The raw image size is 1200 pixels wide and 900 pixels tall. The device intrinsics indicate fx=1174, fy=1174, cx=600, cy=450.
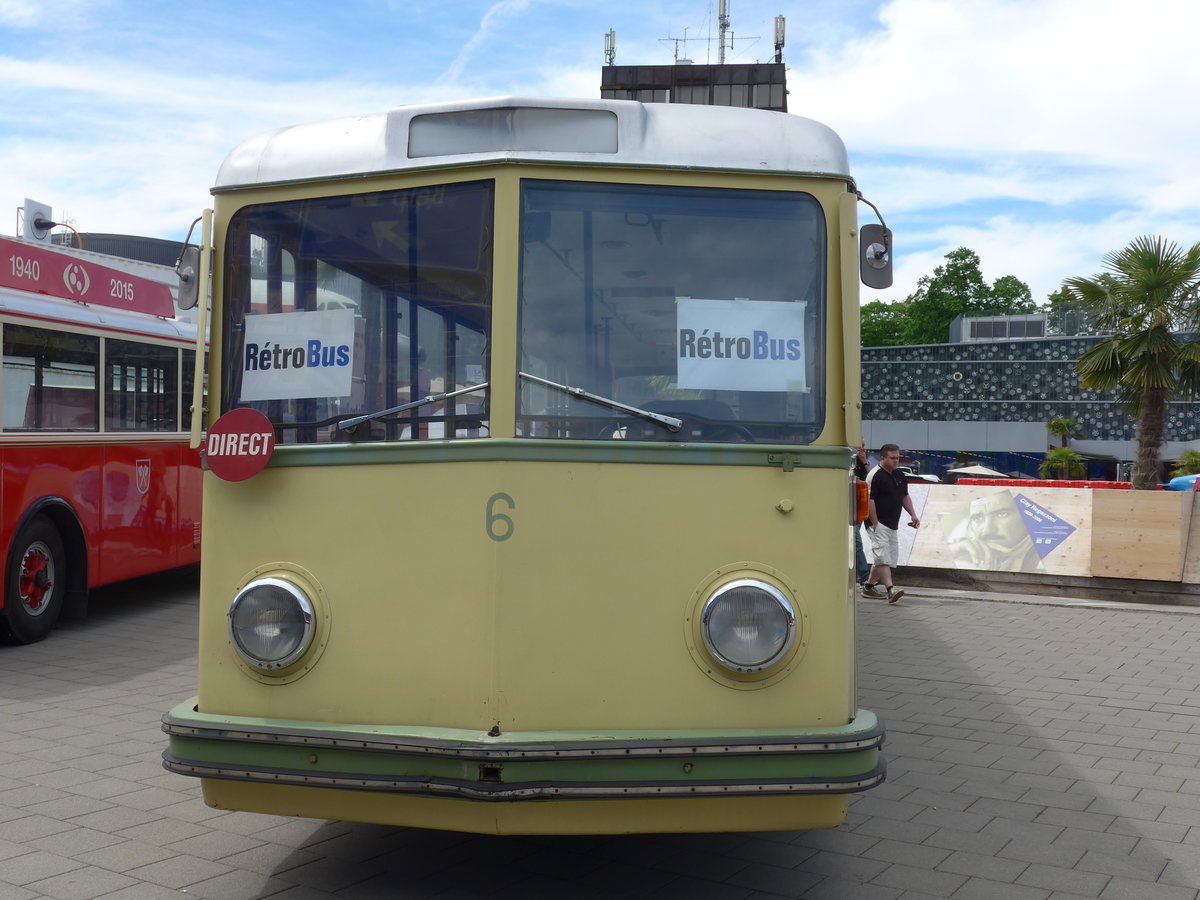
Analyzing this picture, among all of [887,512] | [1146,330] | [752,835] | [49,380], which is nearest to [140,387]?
[49,380]

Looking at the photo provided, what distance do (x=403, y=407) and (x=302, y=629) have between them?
0.83m

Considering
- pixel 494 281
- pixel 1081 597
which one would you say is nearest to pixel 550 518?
pixel 494 281

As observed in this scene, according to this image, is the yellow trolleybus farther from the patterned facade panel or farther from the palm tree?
the patterned facade panel

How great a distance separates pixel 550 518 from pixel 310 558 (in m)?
0.86

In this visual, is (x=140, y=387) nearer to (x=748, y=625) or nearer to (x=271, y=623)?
(x=271, y=623)

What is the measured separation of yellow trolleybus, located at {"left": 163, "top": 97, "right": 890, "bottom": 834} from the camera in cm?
380

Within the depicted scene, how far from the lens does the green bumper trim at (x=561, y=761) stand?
144 inches

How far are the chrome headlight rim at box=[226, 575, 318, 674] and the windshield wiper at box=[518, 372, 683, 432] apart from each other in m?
1.07

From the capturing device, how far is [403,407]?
4.06m

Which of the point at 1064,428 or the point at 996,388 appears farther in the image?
the point at 996,388

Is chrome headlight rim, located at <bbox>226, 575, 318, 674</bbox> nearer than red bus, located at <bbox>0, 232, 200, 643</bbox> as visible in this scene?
Yes

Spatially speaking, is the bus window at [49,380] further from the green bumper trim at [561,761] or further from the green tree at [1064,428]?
the green tree at [1064,428]

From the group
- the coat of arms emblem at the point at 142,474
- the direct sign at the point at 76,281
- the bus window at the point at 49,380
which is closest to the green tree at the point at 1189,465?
the direct sign at the point at 76,281

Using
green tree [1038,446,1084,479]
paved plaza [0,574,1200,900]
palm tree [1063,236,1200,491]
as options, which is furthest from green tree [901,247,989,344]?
paved plaza [0,574,1200,900]
